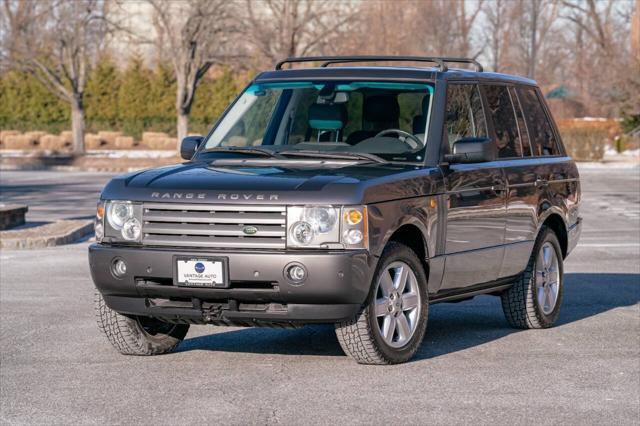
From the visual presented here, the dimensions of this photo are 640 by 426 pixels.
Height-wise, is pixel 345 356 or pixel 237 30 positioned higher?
pixel 237 30

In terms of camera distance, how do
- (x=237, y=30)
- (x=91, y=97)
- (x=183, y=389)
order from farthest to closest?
(x=91, y=97) → (x=237, y=30) → (x=183, y=389)

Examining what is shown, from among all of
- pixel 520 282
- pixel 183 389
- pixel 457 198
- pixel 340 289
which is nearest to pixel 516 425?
pixel 340 289

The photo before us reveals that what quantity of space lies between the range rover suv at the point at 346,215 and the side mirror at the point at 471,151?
0.5 inches

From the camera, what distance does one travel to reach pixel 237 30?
Result: 55.0 metres

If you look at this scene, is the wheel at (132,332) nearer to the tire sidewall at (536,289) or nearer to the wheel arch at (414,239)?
the wheel arch at (414,239)

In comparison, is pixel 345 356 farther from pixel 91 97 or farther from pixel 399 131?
pixel 91 97

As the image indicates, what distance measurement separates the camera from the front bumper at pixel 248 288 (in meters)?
7.82

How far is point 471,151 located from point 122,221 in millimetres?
2475

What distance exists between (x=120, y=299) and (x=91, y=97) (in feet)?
221

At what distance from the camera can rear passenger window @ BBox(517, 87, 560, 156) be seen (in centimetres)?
1081

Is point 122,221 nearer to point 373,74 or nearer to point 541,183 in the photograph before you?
point 373,74

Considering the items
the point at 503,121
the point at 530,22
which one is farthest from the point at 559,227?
the point at 530,22

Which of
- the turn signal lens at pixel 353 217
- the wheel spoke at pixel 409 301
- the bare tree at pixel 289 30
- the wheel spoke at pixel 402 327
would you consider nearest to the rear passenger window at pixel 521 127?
the wheel spoke at pixel 409 301

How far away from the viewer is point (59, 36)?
5594 centimetres
